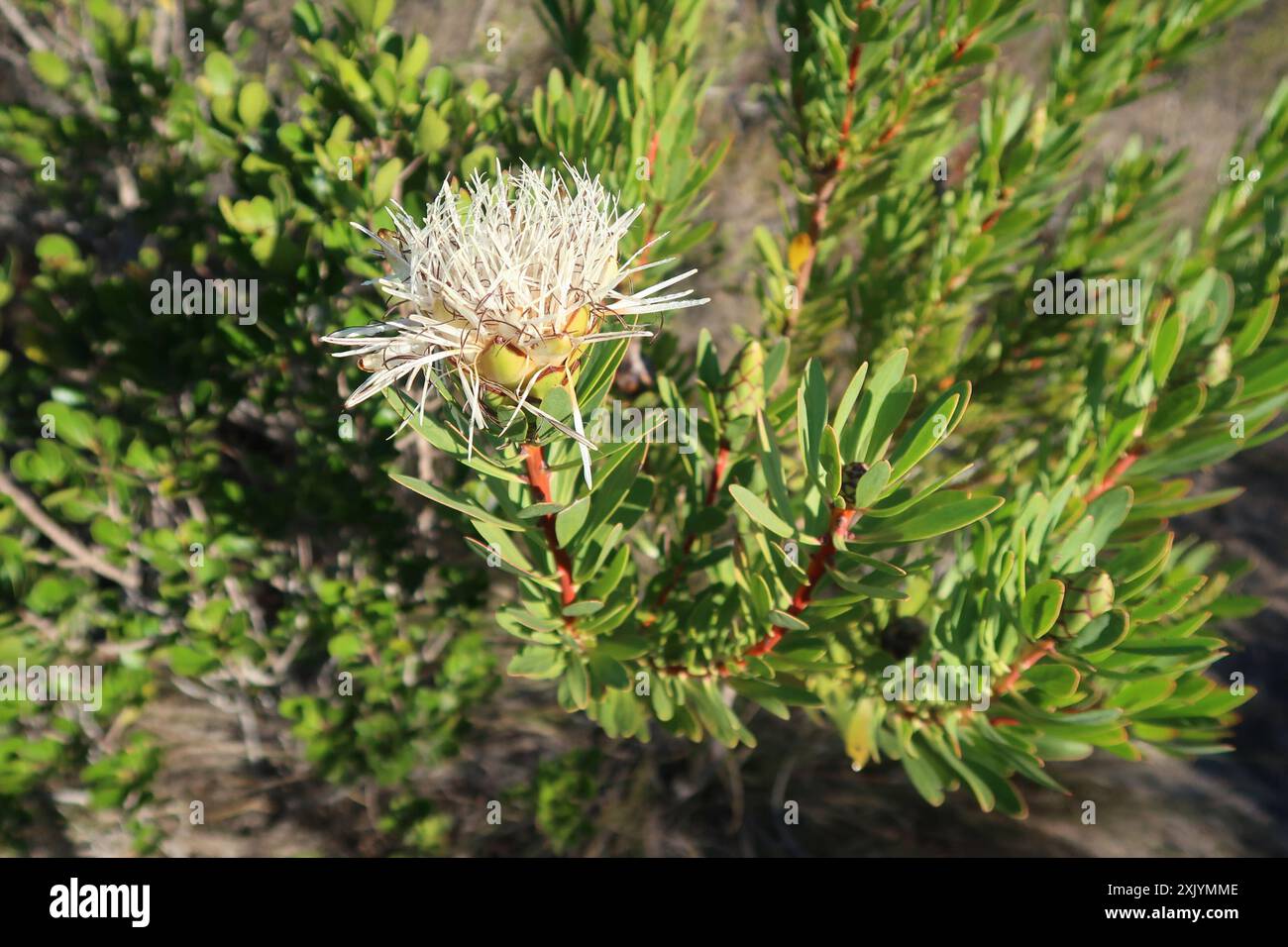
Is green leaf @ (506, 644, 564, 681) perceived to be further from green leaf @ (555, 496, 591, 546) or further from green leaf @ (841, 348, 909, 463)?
green leaf @ (841, 348, 909, 463)

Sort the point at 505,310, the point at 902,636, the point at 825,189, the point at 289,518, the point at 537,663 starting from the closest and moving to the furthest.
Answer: the point at 505,310 < the point at 537,663 < the point at 902,636 < the point at 825,189 < the point at 289,518

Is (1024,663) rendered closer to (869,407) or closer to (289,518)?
(869,407)

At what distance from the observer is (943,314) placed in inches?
47.1

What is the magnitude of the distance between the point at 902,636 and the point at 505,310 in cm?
70

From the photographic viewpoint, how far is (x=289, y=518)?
1.39 m

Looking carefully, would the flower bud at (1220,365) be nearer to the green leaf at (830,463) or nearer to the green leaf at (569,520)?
the green leaf at (830,463)

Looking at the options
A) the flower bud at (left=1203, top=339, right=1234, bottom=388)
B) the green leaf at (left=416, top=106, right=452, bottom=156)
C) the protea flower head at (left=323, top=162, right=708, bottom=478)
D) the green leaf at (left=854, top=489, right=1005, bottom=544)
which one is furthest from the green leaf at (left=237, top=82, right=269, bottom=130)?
the flower bud at (left=1203, top=339, right=1234, bottom=388)

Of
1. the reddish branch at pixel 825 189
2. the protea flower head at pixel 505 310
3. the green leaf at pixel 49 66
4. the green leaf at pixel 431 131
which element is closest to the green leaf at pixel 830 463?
the protea flower head at pixel 505 310

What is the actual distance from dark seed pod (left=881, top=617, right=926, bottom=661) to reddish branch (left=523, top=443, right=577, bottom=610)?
1.45 feet

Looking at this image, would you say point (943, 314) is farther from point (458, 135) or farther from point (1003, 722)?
point (458, 135)

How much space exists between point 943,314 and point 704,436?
0.56 metres

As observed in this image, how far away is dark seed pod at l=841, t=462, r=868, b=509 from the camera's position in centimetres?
63

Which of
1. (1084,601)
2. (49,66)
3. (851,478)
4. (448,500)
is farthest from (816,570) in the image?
(49,66)
